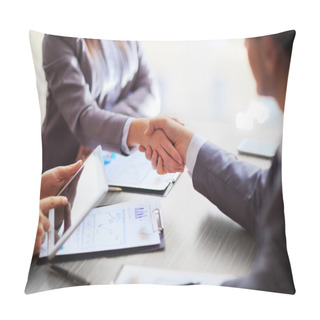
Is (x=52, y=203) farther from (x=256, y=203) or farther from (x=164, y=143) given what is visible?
(x=256, y=203)

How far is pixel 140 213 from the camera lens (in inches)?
49.9

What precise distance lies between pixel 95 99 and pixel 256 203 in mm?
482

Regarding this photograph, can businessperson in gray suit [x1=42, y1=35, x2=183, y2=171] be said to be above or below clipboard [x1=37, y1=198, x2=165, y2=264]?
above

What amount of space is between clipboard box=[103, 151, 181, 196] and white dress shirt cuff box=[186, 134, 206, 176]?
6cm

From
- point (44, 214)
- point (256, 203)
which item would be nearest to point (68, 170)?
point (44, 214)

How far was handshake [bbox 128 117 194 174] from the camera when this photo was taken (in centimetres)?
127

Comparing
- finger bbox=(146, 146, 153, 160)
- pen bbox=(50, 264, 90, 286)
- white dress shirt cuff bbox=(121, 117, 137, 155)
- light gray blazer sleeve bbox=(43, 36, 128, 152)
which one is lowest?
pen bbox=(50, 264, 90, 286)

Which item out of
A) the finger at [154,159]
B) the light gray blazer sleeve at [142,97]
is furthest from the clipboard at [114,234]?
the light gray blazer sleeve at [142,97]

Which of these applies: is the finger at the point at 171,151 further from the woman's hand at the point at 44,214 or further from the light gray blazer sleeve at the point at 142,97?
the woman's hand at the point at 44,214

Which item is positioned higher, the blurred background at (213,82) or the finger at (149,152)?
the blurred background at (213,82)

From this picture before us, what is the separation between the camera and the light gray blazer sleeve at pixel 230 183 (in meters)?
1.22

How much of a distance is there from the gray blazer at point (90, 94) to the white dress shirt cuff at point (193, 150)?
0.40ft

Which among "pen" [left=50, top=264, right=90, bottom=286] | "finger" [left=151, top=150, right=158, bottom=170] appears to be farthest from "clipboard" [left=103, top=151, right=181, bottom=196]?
"pen" [left=50, top=264, right=90, bottom=286]

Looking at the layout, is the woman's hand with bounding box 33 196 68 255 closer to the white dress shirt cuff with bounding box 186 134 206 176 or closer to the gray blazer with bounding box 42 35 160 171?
the gray blazer with bounding box 42 35 160 171
